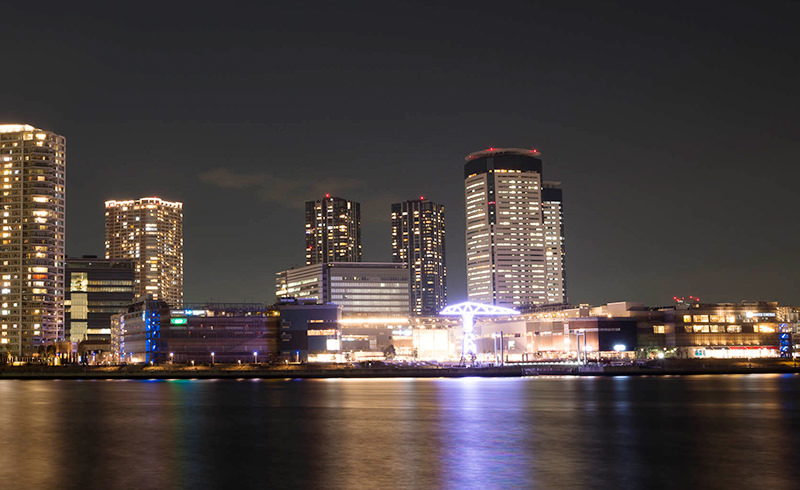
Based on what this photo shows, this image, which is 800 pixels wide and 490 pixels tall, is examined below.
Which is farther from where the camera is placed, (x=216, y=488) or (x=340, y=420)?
(x=340, y=420)

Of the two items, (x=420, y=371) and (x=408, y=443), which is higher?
(x=420, y=371)

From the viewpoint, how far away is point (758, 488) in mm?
38875

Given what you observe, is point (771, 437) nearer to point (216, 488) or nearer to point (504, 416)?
point (504, 416)

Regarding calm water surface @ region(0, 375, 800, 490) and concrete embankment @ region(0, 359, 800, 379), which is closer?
calm water surface @ region(0, 375, 800, 490)

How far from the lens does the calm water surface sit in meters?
42.1

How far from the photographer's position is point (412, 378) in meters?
176

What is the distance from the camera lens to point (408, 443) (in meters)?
56.0

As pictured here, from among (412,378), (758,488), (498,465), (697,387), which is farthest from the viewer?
(412,378)

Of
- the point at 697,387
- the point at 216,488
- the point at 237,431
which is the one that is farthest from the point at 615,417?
the point at 697,387

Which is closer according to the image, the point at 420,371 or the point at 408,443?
the point at 408,443

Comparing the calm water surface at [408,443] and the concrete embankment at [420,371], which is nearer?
the calm water surface at [408,443]

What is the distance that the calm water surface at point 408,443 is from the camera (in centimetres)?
4209

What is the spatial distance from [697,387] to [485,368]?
59.7m

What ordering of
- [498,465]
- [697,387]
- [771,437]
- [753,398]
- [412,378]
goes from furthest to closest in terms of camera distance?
1. [412,378]
2. [697,387]
3. [753,398]
4. [771,437]
5. [498,465]
